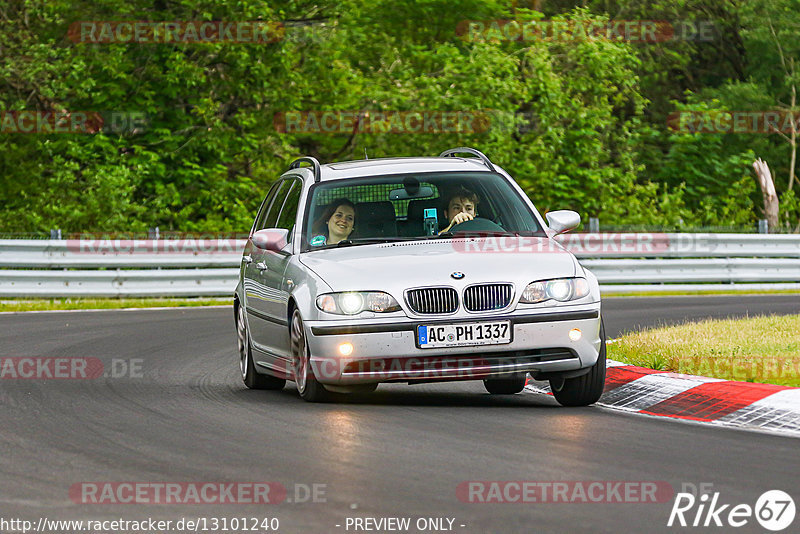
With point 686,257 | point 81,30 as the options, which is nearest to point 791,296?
point 686,257

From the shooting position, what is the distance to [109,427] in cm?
852

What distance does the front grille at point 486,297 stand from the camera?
902cm

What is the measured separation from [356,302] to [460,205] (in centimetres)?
173

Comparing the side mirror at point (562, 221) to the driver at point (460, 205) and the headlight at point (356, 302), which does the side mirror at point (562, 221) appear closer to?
the driver at point (460, 205)

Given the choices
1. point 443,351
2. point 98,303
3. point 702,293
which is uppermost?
point 443,351

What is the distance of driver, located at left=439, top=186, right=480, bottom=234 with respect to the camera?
34.2 ft

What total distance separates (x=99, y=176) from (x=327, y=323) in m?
20.5

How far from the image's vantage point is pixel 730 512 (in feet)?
18.7

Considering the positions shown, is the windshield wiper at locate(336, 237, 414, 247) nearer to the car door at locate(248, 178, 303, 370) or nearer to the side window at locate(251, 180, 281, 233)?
the car door at locate(248, 178, 303, 370)

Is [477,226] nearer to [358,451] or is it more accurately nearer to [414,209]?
[414,209]

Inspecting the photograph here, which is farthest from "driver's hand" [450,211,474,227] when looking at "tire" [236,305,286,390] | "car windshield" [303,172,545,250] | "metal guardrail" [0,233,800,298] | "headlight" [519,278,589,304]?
"metal guardrail" [0,233,800,298]

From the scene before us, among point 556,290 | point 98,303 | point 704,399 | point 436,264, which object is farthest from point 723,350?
point 98,303

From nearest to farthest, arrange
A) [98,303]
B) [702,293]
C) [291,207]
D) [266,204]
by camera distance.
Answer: [291,207] → [266,204] → [98,303] → [702,293]

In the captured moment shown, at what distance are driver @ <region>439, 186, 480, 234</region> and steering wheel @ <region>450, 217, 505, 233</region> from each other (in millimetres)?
121
